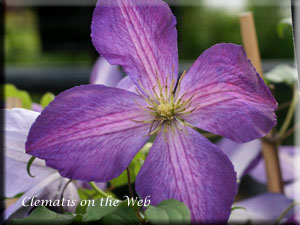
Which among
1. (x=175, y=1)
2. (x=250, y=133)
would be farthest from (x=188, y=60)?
(x=250, y=133)

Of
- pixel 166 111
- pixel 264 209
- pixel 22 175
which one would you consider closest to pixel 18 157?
pixel 22 175

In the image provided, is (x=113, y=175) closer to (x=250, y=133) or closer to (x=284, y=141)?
(x=250, y=133)

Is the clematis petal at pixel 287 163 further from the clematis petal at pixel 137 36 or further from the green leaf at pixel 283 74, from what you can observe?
the clematis petal at pixel 137 36

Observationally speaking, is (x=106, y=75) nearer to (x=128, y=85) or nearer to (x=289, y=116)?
(x=128, y=85)

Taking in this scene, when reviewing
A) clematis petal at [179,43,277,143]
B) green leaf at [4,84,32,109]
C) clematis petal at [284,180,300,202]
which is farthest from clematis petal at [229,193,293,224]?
green leaf at [4,84,32,109]

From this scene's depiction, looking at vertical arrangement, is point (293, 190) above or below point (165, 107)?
below

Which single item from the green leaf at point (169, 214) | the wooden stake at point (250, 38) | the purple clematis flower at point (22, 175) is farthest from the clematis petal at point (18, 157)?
the wooden stake at point (250, 38)
